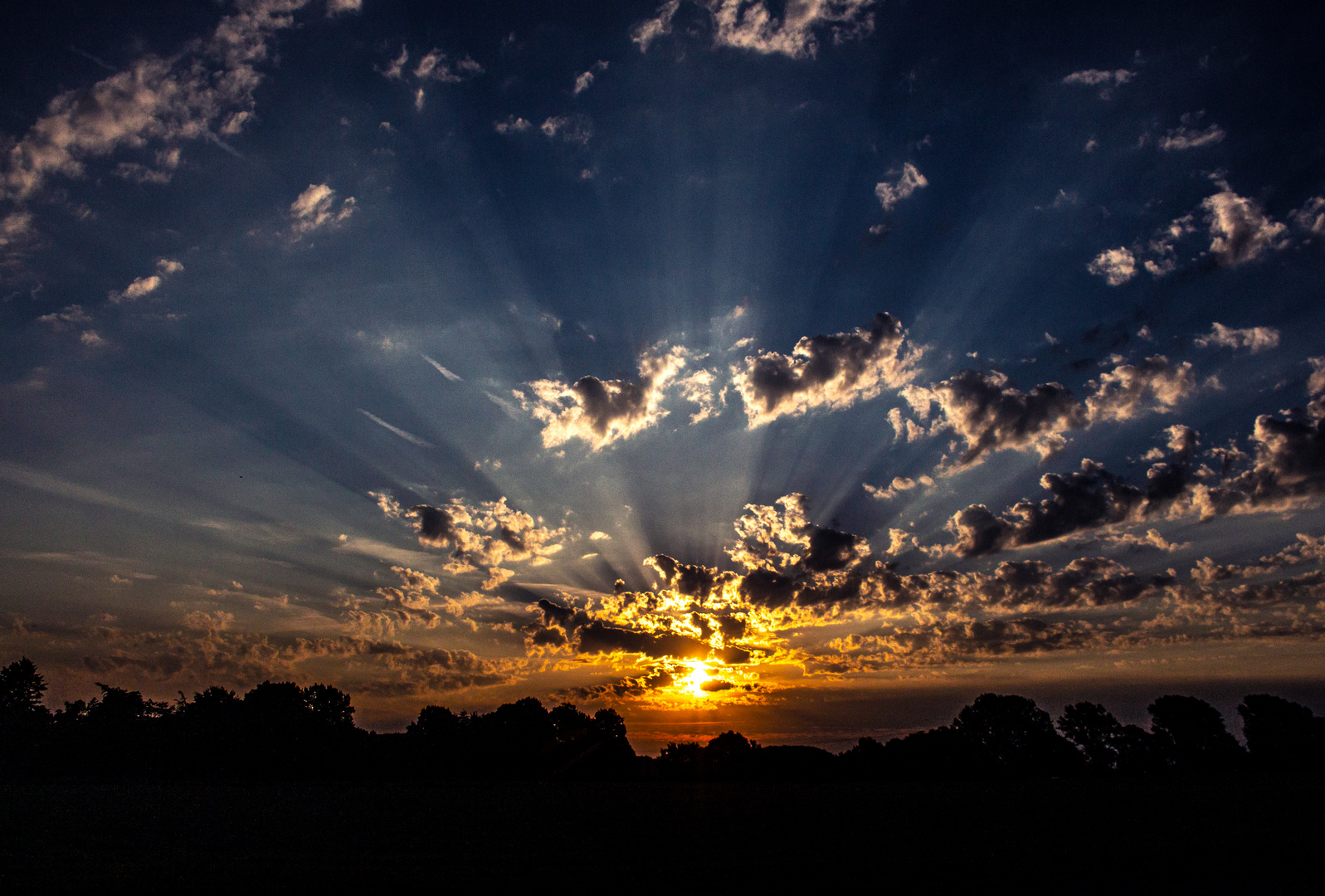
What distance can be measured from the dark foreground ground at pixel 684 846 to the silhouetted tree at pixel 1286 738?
14068cm

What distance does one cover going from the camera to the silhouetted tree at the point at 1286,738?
180 meters

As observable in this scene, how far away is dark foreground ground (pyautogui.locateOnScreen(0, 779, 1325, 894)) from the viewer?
104 feet

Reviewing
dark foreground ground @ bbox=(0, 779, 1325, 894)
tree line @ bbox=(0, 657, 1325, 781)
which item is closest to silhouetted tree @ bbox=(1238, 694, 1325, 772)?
tree line @ bbox=(0, 657, 1325, 781)

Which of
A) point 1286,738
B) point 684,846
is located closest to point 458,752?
point 684,846

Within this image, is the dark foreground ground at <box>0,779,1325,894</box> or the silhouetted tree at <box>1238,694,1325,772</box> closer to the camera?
the dark foreground ground at <box>0,779,1325,894</box>

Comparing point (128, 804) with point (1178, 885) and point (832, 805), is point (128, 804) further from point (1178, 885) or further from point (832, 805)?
point (1178, 885)

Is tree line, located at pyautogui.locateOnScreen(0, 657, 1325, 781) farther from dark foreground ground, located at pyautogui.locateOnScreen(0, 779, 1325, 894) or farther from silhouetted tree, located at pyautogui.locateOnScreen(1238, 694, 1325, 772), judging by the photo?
dark foreground ground, located at pyautogui.locateOnScreen(0, 779, 1325, 894)

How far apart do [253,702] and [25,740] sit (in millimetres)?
52722

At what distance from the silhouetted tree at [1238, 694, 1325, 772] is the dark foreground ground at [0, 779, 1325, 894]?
141 metres

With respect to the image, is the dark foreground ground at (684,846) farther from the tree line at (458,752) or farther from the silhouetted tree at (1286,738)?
the silhouetted tree at (1286,738)

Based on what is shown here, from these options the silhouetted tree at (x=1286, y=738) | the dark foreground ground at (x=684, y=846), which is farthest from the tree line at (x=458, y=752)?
the dark foreground ground at (x=684, y=846)

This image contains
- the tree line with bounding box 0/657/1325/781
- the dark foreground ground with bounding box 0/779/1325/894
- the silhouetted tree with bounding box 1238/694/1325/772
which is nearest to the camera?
the dark foreground ground with bounding box 0/779/1325/894

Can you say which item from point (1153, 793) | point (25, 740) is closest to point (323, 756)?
point (25, 740)

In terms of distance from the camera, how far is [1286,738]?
19200 centimetres
